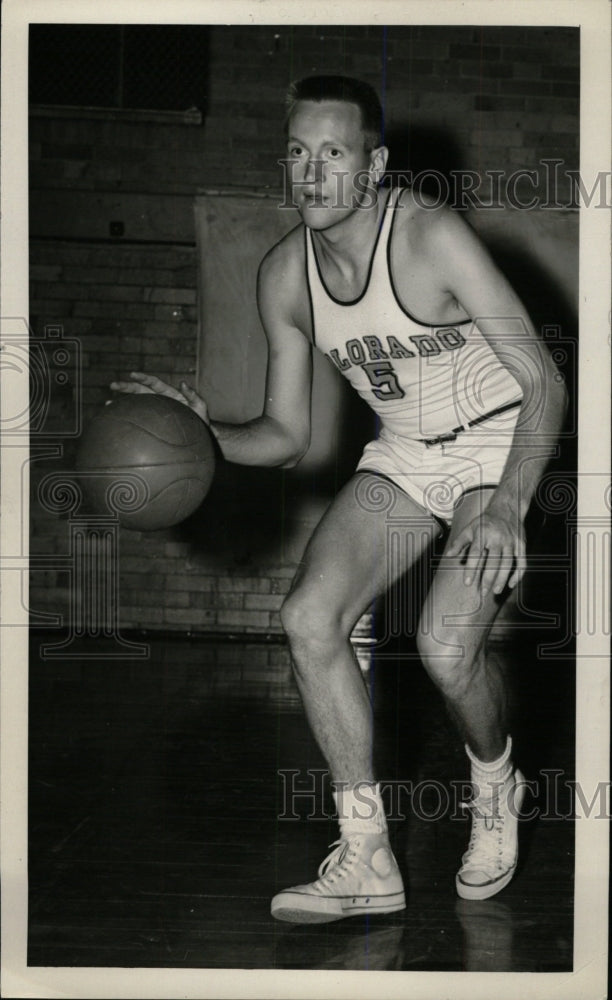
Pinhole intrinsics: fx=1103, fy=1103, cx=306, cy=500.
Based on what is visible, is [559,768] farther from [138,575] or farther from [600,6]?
[138,575]

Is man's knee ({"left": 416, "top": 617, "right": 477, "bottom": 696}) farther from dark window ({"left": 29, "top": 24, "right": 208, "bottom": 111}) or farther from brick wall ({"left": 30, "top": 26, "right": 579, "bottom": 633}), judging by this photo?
dark window ({"left": 29, "top": 24, "right": 208, "bottom": 111})

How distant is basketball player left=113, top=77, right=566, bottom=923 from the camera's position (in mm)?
2289

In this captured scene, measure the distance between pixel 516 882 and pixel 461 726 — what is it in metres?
0.39

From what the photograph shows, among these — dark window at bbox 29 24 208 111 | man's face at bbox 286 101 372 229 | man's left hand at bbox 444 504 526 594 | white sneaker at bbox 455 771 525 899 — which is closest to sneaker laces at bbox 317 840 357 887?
white sneaker at bbox 455 771 525 899

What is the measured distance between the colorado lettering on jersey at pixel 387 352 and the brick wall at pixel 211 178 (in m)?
2.98

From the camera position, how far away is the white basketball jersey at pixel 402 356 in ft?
8.34

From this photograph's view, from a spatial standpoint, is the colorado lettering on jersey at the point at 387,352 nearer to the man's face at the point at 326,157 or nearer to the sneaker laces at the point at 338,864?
the man's face at the point at 326,157

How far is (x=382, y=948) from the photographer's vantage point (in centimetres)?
212

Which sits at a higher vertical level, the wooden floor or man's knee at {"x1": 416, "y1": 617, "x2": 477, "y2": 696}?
man's knee at {"x1": 416, "y1": 617, "x2": 477, "y2": 696}

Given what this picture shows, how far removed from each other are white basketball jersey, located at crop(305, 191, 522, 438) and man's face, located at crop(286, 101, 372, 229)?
0.46ft

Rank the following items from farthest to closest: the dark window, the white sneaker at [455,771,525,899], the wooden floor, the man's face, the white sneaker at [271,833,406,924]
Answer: the dark window < the white sneaker at [455,771,525,899] < the man's face < the white sneaker at [271,833,406,924] < the wooden floor

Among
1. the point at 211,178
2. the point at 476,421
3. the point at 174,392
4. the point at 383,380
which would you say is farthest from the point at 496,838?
the point at 211,178

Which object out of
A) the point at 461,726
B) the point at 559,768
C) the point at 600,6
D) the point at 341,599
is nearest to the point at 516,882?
the point at 461,726

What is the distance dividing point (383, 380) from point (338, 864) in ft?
3.64
